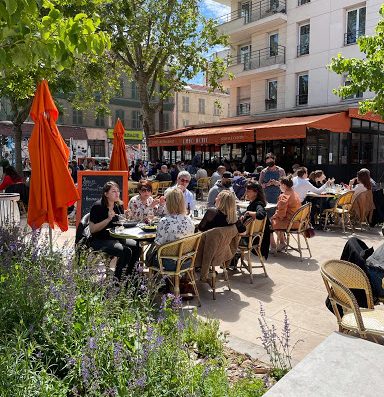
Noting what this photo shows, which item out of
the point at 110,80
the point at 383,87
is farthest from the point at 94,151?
the point at 383,87

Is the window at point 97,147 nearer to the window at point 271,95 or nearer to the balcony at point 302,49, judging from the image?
the window at point 271,95

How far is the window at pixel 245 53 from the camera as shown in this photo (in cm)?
2359

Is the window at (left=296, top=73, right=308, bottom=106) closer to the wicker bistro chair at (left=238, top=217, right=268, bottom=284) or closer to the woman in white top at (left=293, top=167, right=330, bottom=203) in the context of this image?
the woman in white top at (left=293, top=167, right=330, bottom=203)

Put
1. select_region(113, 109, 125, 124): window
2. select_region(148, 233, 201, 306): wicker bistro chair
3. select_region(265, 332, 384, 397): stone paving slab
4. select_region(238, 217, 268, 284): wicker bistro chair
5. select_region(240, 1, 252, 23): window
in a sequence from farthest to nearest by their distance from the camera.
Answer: select_region(113, 109, 125, 124): window
select_region(240, 1, 252, 23): window
select_region(238, 217, 268, 284): wicker bistro chair
select_region(148, 233, 201, 306): wicker bistro chair
select_region(265, 332, 384, 397): stone paving slab

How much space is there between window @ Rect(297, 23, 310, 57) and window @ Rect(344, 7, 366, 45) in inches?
88.0

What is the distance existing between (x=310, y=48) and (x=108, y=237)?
18918 millimetres

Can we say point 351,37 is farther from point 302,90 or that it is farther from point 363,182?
point 363,182

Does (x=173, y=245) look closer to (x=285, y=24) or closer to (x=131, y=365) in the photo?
(x=131, y=365)

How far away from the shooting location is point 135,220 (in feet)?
19.1

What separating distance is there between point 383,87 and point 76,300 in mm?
9112

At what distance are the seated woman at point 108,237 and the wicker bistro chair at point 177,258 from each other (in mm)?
468

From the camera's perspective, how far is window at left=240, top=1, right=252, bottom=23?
23.5 m

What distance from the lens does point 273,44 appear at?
22297 millimetres

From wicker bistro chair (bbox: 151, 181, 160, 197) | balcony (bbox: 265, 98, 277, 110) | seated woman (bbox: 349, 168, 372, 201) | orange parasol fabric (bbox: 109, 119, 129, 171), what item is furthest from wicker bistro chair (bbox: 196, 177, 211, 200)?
balcony (bbox: 265, 98, 277, 110)
